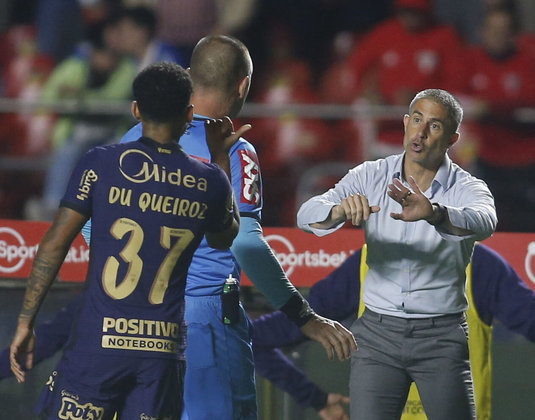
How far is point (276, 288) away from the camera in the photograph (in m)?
4.10

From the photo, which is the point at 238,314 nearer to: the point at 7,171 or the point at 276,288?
the point at 276,288

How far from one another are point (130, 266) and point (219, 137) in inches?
26.2

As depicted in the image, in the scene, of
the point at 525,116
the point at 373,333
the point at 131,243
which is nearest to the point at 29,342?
the point at 131,243

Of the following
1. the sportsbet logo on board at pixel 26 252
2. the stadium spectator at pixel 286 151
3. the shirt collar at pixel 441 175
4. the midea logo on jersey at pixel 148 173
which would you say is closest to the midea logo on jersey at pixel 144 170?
the midea logo on jersey at pixel 148 173

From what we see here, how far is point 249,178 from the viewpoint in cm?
406

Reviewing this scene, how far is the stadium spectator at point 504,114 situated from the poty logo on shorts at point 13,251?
11.0 ft

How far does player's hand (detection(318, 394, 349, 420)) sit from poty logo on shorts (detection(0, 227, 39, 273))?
68.8 inches

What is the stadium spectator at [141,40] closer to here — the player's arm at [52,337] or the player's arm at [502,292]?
the player's arm at [52,337]

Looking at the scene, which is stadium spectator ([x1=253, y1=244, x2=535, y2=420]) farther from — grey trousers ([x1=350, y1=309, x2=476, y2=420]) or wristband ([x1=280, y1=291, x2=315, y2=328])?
wristband ([x1=280, y1=291, x2=315, y2=328])

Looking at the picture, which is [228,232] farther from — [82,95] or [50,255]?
[82,95]

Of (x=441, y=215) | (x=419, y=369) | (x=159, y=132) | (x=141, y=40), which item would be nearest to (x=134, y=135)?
(x=159, y=132)

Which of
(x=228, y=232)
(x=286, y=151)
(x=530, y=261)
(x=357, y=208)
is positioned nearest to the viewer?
(x=228, y=232)

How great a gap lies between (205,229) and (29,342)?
25.9 inches

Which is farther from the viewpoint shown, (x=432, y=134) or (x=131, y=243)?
(x=432, y=134)
